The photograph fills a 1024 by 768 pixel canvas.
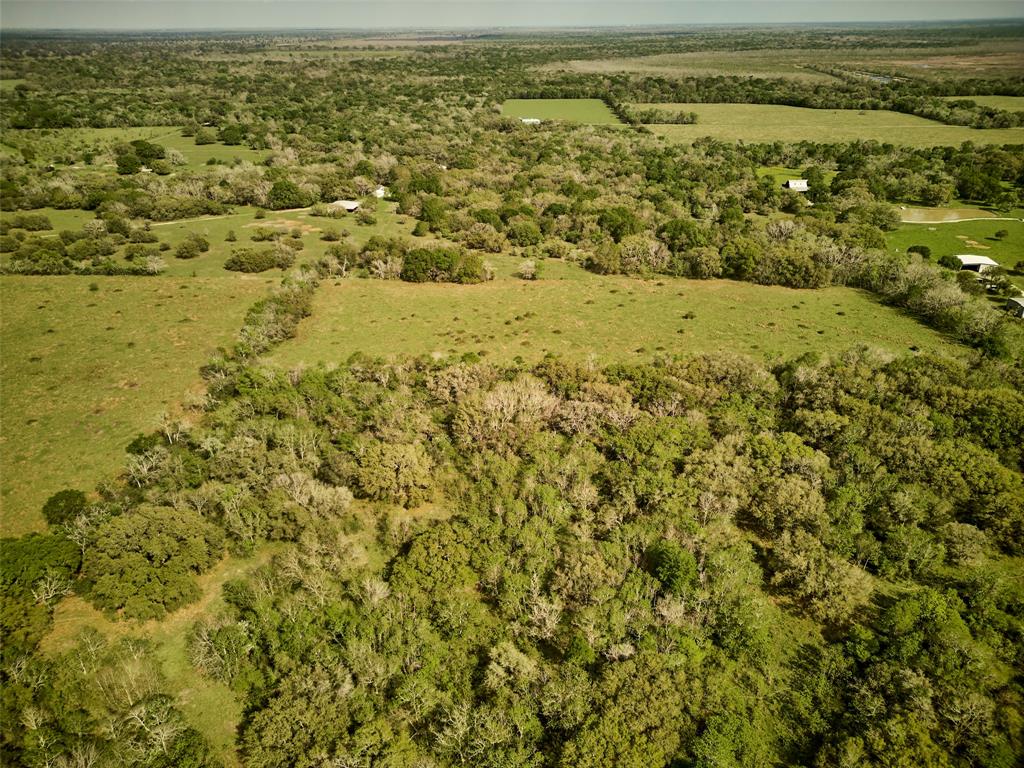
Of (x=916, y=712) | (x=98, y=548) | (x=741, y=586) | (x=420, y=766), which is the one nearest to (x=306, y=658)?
(x=420, y=766)

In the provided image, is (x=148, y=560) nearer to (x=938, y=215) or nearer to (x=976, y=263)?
(x=976, y=263)

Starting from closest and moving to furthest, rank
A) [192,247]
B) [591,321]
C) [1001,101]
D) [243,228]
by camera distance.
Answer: [591,321], [192,247], [243,228], [1001,101]

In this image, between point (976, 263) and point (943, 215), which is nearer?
point (976, 263)

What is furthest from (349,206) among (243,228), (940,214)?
(940,214)

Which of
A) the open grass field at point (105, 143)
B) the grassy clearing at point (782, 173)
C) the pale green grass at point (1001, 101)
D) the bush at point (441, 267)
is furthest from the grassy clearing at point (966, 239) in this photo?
the open grass field at point (105, 143)

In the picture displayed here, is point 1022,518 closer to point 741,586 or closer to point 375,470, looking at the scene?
point 741,586

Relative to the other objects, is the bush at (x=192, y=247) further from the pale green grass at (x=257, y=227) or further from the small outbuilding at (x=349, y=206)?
the small outbuilding at (x=349, y=206)
